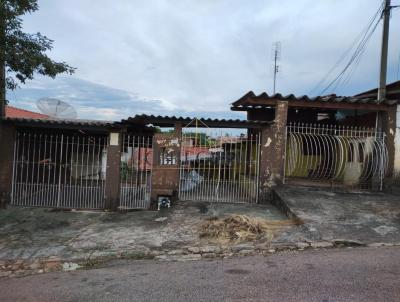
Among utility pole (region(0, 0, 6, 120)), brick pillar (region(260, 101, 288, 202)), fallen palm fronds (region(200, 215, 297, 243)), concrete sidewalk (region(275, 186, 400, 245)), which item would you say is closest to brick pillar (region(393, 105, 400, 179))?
concrete sidewalk (region(275, 186, 400, 245))

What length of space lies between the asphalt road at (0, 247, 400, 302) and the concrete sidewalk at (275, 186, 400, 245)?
770mm

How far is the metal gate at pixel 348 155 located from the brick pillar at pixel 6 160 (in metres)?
7.49

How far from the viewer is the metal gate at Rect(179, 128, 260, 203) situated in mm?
11008

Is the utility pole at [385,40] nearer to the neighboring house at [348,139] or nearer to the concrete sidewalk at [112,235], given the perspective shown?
the neighboring house at [348,139]

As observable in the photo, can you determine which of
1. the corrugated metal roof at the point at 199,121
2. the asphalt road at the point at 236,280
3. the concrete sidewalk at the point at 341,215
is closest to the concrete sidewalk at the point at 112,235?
the concrete sidewalk at the point at 341,215

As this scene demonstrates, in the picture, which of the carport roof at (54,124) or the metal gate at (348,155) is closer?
the carport roof at (54,124)

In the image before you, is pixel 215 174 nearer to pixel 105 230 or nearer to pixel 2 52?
pixel 105 230

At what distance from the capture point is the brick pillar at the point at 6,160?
10930 millimetres

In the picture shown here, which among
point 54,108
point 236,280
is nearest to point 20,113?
point 54,108

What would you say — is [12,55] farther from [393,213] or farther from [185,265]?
[393,213]

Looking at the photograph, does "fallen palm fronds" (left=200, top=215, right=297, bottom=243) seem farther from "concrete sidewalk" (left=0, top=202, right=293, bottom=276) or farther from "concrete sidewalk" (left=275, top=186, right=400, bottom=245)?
"concrete sidewalk" (left=275, top=186, right=400, bottom=245)

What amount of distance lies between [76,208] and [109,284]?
6.06m

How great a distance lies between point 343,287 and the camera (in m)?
4.75

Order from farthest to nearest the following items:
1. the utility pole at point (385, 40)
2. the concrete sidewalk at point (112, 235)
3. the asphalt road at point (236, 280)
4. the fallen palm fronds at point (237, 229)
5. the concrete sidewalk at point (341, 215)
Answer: the utility pole at point (385, 40)
the fallen palm fronds at point (237, 229)
the concrete sidewalk at point (341, 215)
the concrete sidewalk at point (112, 235)
the asphalt road at point (236, 280)
